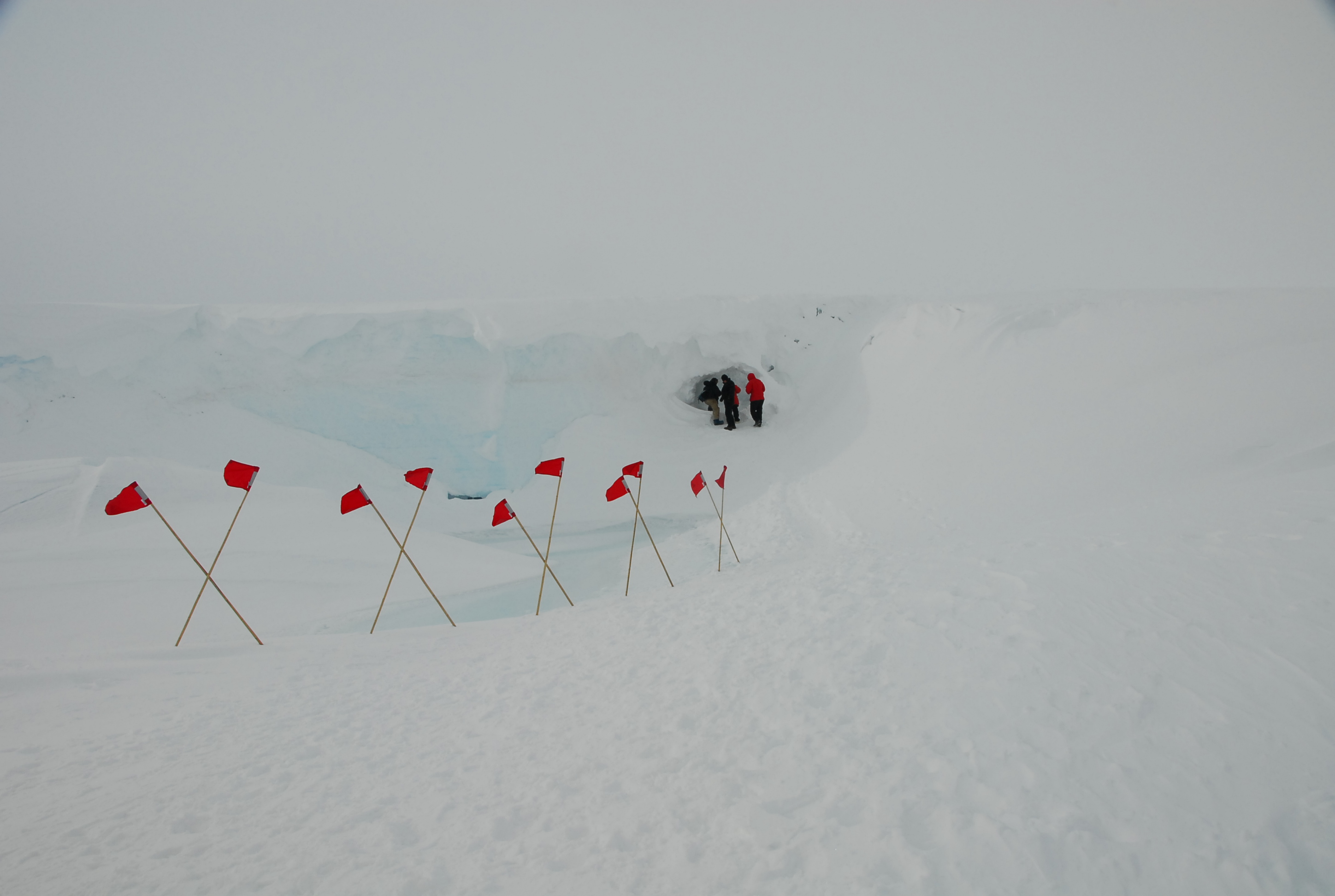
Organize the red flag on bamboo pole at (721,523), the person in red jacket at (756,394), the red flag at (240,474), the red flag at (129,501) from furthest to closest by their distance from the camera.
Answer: the person in red jacket at (756,394), the red flag on bamboo pole at (721,523), the red flag at (240,474), the red flag at (129,501)

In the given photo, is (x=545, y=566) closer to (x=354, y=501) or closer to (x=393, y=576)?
(x=393, y=576)

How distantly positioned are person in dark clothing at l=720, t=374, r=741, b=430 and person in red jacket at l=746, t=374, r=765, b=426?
A: 1.02ft

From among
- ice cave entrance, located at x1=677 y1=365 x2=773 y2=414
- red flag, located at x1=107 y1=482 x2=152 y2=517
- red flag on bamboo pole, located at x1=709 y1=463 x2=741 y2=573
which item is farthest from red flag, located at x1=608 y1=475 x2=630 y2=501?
ice cave entrance, located at x1=677 y1=365 x2=773 y2=414

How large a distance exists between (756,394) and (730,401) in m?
0.52

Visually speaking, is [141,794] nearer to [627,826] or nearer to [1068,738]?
[627,826]

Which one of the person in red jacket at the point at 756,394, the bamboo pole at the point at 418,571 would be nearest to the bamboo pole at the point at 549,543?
the bamboo pole at the point at 418,571

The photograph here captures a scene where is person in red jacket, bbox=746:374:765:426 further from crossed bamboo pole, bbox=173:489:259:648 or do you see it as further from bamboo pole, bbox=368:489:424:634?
crossed bamboo pole, bbox=173:489:259:648

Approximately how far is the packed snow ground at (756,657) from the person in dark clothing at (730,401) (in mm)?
3033

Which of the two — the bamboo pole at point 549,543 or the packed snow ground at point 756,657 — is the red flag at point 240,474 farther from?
the bamboo pole at point 549,543

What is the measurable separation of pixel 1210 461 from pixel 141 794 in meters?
6.59

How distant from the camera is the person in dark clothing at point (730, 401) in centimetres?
1127

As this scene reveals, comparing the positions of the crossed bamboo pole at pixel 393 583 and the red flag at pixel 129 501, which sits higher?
the red flag at pixel 129 501

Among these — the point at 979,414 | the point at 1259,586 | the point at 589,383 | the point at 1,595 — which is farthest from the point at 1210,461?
the point at 1,595

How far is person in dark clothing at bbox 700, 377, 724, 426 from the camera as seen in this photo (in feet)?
39.6
